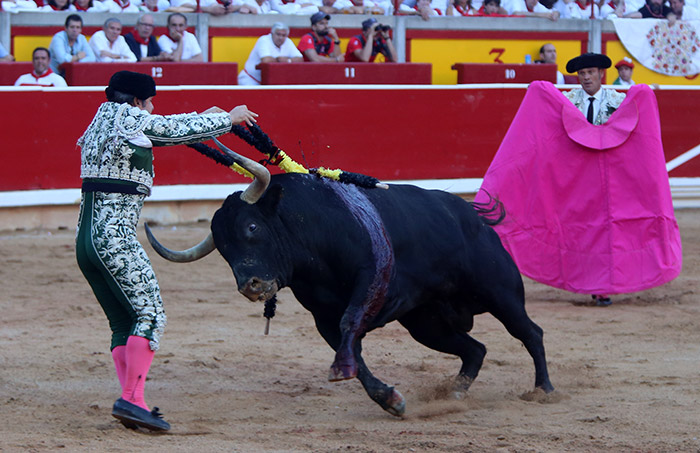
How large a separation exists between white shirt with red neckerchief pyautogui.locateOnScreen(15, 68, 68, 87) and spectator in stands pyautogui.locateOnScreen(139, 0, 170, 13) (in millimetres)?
1280

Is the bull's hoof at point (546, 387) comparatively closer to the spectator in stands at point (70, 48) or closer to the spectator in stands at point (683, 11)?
the spectator in stands at point (70, 48)

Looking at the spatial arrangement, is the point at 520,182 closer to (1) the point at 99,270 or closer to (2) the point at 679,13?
(1) the point at 99,270

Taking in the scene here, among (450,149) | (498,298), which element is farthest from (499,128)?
(498,298)

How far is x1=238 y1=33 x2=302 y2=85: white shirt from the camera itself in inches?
389

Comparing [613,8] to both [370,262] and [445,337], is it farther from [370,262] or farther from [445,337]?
[370,262]

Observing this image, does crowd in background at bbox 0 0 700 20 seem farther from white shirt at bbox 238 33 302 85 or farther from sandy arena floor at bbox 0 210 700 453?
sandy arena floor at bbox 0 210 700 453

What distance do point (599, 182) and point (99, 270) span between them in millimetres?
3672

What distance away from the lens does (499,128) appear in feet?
34.5

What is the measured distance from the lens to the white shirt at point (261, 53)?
32.4ft

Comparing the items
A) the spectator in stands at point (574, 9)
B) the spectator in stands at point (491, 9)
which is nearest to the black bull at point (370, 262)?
the spectator in stands at point (491, 9)

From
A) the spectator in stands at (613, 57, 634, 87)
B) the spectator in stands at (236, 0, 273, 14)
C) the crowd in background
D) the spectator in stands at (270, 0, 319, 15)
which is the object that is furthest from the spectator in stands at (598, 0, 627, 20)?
the spectator in stands at (236, 0, 273, 14)

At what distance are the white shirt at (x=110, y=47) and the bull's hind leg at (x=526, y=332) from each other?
5.67 meters

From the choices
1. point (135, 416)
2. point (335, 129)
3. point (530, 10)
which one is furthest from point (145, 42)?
point (135, 416)

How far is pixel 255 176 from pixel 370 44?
6.49 m
